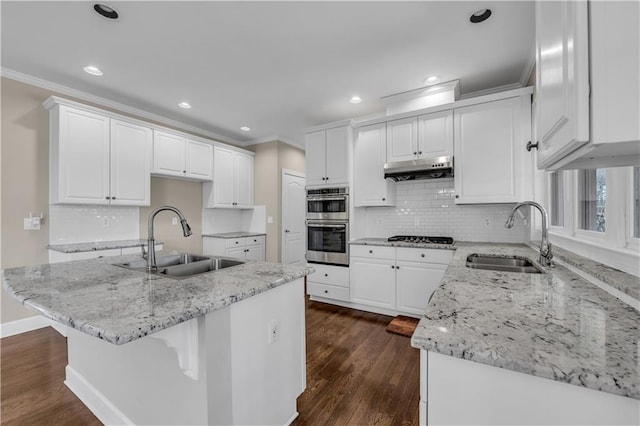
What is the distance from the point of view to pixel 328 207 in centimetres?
372

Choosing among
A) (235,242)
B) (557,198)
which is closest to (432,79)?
(557,198)

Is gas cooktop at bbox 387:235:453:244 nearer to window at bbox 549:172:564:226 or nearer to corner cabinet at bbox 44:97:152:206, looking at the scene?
window at bbox 549:172:564:226

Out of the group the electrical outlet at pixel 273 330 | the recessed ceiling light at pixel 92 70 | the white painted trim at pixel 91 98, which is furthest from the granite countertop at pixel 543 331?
the white painted trim at pixel 91 98

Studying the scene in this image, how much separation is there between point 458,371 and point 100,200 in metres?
3.83

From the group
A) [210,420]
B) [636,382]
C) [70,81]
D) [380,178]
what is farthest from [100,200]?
[636,382]

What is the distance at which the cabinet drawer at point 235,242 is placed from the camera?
4.38 m

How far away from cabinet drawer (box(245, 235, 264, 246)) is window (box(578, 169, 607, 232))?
4260mm

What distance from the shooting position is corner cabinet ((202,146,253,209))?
454 centimetres

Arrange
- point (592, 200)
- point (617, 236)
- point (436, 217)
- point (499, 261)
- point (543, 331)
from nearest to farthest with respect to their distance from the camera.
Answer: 1. point (543, 331)
2. point (617, 236)
3. point (592, 200)
4. point (499, 261)
5. point (436, 217)

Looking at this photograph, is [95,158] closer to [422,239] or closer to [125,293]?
[125,293]

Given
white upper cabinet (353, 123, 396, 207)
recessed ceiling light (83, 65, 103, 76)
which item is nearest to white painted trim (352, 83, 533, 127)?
white upper cabinet (353, 123, 396, 207)

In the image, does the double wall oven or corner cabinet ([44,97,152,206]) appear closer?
corner cabinet ([44,97,152,206])

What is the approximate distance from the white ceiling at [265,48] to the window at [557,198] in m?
1.20

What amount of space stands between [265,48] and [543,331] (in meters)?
2.74
